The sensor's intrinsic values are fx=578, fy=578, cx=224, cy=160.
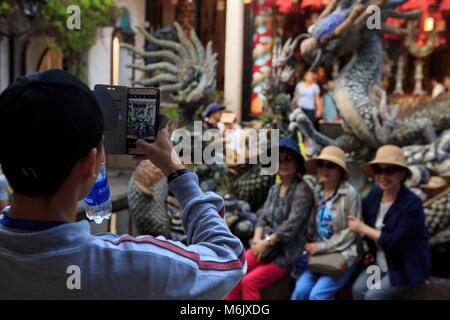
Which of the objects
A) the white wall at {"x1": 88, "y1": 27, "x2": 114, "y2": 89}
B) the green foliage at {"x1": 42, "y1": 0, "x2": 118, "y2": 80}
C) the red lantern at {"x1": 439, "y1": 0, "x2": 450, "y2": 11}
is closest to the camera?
the red lantern at {"x1": 439, "y1": 0, "x2": 450, "y2": 11}

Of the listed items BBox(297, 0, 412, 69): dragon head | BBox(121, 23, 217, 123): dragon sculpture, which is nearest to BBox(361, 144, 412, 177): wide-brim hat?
BBox(297, 0, 412, 69): dragon head

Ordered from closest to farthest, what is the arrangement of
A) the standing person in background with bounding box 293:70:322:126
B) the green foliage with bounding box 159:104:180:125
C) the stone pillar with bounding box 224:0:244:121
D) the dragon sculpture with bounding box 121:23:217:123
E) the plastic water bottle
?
the plastic water bottle → the dragon sculpture with bounding box 121:23:217:123 → the green foliage with bounding box 159:104:180:125 → the standing person in background with bounding box 293:70:322:126 → the stone pillar with bounding box 224:0:244:121

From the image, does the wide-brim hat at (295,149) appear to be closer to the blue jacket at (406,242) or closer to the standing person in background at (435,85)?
the blue jacket at (406,242)

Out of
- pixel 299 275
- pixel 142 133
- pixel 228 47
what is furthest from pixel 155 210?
pixel 228 47

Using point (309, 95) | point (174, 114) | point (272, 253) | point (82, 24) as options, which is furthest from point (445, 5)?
point (272, 253)

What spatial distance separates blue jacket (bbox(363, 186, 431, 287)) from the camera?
3332 mm

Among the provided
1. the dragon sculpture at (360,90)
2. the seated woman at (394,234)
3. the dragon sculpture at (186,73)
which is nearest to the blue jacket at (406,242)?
the seated woman at (394,234)

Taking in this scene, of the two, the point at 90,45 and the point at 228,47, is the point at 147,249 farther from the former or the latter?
the point at 90,45

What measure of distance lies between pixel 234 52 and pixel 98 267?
34.3 ft

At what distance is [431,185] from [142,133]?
3.50 m

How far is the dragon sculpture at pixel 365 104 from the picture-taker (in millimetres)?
4746

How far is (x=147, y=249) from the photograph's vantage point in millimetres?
1117

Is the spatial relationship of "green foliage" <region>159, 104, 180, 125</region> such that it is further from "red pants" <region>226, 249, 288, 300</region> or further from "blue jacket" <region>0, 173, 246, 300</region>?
"blue jacket" <region>0, 173, 246, 300</region>

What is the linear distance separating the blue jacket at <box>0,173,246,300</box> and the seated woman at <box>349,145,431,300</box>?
7.89ft
